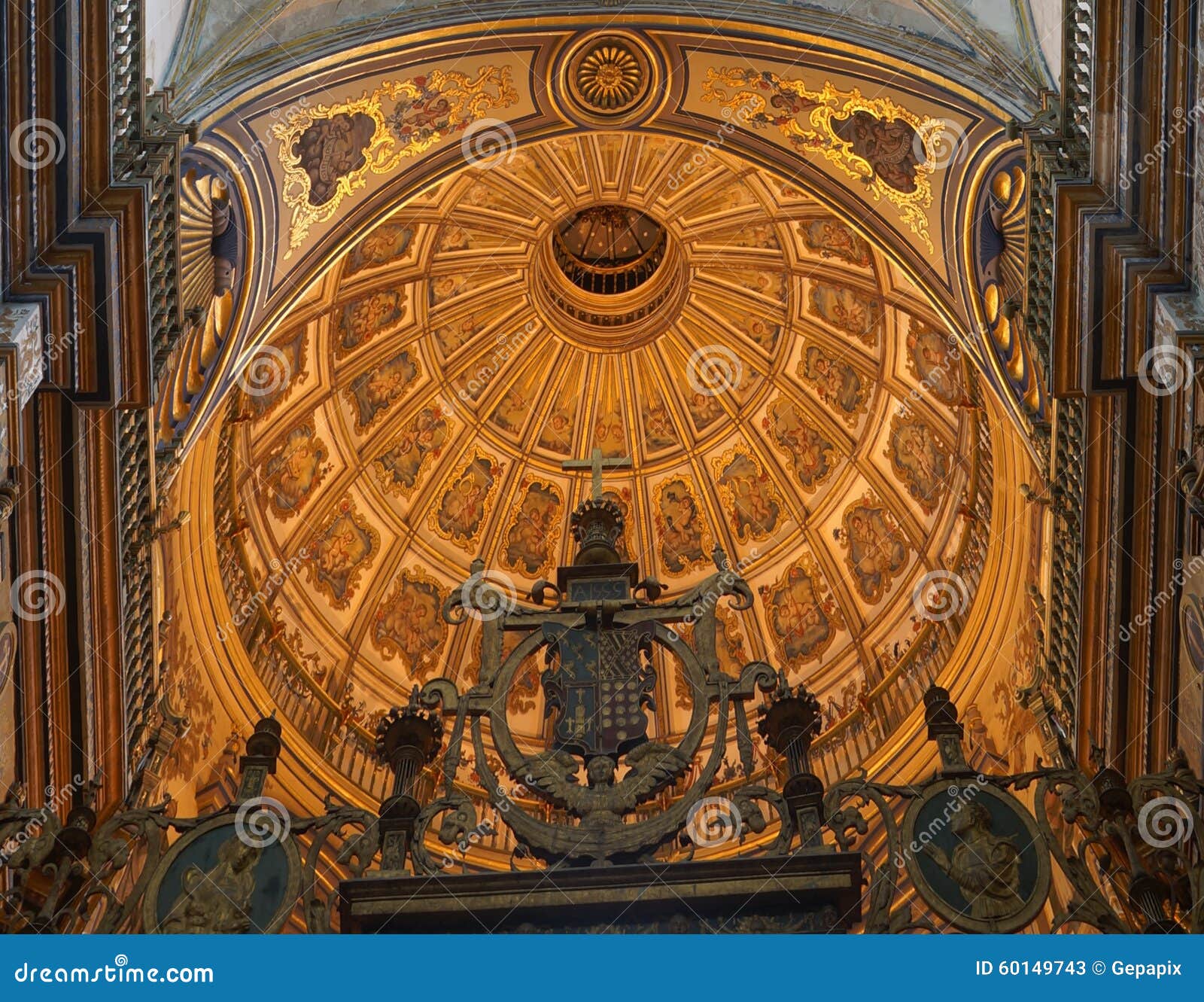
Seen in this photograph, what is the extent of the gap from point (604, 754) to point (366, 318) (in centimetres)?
1290

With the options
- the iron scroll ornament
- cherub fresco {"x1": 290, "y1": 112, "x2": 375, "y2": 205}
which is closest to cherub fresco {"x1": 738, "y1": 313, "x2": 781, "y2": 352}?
cherub fresco {"x1": 290, "y1": 112, "x2": 375, "y2": 205}

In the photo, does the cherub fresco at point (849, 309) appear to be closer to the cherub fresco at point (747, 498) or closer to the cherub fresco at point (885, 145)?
the cherub fresco at point (747, 498)

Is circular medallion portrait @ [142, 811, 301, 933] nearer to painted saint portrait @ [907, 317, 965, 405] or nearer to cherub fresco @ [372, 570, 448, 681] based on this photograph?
painted saint portrait @ [907, 317, 965, 405]

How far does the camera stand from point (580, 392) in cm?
2308

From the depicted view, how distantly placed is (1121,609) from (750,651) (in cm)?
1089

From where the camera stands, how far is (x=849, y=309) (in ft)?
67.9

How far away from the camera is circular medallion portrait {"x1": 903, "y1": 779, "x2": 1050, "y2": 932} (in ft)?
26.1

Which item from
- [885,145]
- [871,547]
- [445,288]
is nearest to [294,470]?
[445,288]

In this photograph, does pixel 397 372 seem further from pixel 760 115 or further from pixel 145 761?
pixel 145 761

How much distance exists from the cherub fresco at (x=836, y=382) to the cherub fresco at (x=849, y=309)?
0.53m

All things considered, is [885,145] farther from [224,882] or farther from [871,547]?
[224,882]

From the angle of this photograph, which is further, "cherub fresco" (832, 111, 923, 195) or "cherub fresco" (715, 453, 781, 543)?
"cherub fresco" (715, 453, 781, 543)

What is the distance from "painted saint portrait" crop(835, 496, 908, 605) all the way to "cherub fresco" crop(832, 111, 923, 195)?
6.63 meters

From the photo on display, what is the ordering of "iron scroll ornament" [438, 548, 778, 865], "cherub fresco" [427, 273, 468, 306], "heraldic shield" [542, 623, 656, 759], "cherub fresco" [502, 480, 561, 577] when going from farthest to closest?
1. "cherub fresco" [502, 480, 561, 577]
2. "cherub fresco" [427, 273, 468, 306]
3. "heraldic shield" [542, 623, 656, 759]
4. "iron scroll ornament" [438, 548, 778, 865]
